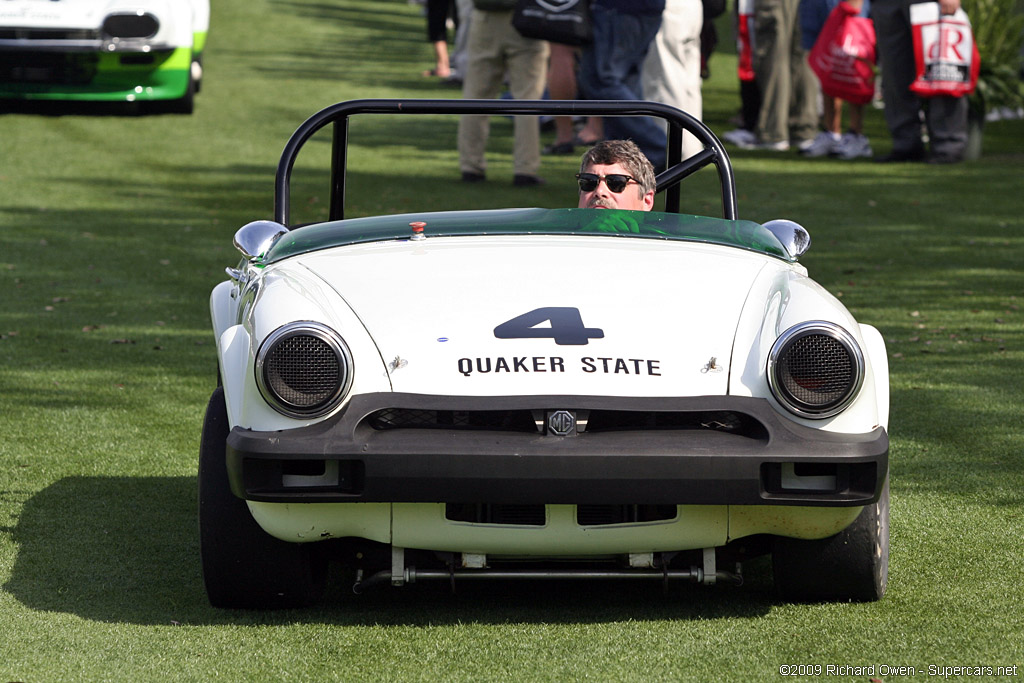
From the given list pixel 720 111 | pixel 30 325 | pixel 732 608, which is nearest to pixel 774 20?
pixel 720 111

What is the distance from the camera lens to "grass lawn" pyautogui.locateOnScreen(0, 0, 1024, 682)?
329 centimetres

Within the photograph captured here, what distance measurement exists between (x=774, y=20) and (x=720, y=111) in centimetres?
297

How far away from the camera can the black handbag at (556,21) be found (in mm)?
9797

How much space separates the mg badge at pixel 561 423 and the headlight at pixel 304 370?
46cm

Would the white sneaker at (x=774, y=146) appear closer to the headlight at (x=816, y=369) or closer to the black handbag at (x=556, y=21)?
the black handbag at (x=556, y=21)

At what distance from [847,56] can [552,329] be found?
9911mm

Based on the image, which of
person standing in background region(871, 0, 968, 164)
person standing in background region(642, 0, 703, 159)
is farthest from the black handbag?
person standing in background region(871, 0, 968, 164)

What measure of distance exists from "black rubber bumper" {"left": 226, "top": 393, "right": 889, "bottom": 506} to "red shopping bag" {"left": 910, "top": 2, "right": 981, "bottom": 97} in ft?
31.1

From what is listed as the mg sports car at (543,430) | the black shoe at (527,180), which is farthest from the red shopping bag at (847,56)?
the mg sports car at (543,430)

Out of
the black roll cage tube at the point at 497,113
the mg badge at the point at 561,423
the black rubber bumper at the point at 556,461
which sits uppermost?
the black roll cage tube at the point at 497,113

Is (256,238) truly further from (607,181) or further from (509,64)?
(509,64)

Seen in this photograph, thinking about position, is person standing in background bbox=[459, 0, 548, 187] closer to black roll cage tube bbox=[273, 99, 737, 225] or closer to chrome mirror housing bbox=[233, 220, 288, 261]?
black roll cage tube bbox=[273, 99, 737, 225]

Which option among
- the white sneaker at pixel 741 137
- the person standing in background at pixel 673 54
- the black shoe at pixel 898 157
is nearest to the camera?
the person standing in background at pixel 673 54

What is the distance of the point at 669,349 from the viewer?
329 cm
